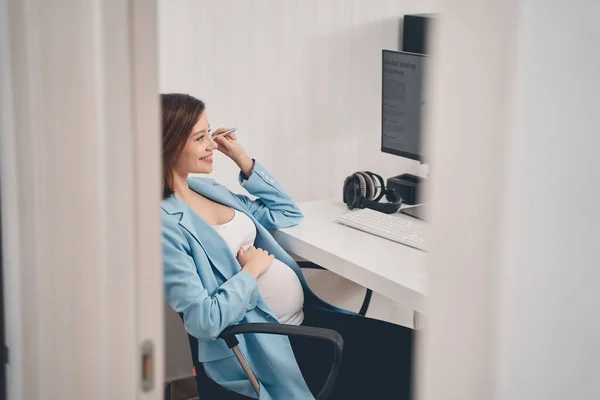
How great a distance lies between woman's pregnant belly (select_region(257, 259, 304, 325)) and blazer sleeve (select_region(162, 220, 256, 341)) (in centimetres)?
25

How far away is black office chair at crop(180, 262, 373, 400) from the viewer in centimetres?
155

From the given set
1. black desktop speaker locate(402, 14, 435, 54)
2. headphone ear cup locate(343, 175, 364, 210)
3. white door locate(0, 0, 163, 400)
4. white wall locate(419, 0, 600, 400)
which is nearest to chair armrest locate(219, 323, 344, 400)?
white door locate(0, 0, 163, 400)

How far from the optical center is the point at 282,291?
1963 millimetres

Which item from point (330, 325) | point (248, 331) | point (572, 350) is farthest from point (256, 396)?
point (572, 350)

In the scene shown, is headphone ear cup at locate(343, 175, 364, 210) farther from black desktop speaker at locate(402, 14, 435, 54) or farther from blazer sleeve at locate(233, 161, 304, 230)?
black desktop speaker at locate(402, 14, 435, 54)

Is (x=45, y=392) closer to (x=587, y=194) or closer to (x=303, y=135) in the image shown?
(x=587, y=194)

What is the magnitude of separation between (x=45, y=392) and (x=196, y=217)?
0.92m

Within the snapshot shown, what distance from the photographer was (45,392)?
3.00 feet

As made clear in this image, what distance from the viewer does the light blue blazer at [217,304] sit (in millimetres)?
1637

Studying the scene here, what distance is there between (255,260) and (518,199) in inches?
56.0

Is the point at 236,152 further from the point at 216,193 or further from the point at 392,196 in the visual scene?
the point at 392,196

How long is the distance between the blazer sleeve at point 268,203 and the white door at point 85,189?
1248 mm

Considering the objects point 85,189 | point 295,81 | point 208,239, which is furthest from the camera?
point 295,81

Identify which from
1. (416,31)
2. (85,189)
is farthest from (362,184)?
(85,189)
